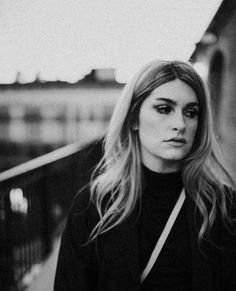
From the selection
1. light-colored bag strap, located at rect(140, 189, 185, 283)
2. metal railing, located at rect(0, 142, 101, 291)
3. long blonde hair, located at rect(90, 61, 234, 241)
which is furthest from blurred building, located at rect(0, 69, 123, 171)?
light-colored bag strap, located at rect(140, 189, 185, 283)

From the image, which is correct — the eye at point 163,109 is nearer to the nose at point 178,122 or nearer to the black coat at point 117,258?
the nose at point 178,122

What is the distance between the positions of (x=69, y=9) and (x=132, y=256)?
1463 mm

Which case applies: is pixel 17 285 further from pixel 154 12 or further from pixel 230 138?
pixel 154 12

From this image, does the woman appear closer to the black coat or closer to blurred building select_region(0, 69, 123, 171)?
the black coat

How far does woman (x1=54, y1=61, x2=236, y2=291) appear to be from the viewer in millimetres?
1239

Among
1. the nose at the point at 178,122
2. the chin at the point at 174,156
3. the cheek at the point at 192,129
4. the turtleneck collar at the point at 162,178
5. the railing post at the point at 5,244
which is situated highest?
the nose at the point at 178,122

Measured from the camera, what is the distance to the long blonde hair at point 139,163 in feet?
4.18

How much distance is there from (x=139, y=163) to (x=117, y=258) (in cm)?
41

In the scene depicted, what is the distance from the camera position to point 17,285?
98.0 inches

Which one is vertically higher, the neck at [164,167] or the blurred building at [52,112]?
the blurred building at [52,112]

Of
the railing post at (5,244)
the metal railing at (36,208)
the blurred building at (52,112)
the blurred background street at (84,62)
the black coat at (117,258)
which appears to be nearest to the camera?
the black coat at (117,258)

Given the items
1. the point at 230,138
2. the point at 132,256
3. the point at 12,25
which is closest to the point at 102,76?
the point at 12,25

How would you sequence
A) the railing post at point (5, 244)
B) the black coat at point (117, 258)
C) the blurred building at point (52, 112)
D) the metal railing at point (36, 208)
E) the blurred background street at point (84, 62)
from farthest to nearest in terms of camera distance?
the railing post at point (5, 244) < the metal railing at point (36, 208) < the blurred building at point (52, 112) < the blurred background street at point (84, 62) < the black coat at point (117, 258)

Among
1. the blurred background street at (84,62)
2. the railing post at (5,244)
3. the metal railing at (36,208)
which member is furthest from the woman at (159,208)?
the railing post at (5,244)
